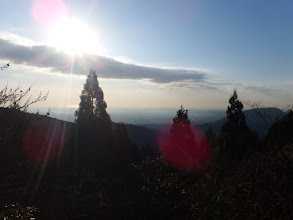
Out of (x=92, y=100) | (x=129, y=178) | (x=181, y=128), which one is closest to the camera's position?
(x=129, y=178)

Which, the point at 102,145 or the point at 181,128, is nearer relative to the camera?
the point at 102,145

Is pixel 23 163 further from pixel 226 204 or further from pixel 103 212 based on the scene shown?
pixel 226 204

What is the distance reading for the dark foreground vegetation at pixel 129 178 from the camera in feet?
7.39

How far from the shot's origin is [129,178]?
32.8ft

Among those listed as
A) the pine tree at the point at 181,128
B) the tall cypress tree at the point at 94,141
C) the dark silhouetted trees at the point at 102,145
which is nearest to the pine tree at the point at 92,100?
the tall cypress tree at the point at 94,141

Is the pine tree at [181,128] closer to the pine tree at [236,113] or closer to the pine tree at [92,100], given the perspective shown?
the pine tree at [236,113]

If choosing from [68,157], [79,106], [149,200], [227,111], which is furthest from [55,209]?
[227,111]

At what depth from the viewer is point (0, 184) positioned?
316 inches

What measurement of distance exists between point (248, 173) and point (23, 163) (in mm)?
9153

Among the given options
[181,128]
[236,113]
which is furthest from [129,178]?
[236,113]

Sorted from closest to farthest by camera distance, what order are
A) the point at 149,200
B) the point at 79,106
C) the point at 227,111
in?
1. the point at 149,200
2. the point at 79,106
3. the point at 227,111

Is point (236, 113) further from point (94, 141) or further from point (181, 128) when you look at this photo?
point (94, 141)

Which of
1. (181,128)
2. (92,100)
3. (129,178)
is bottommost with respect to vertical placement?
(129,178)

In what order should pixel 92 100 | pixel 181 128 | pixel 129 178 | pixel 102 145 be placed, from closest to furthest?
pixel 129 178, pixel 102 145, pixel 92 100, pixel 181 128
